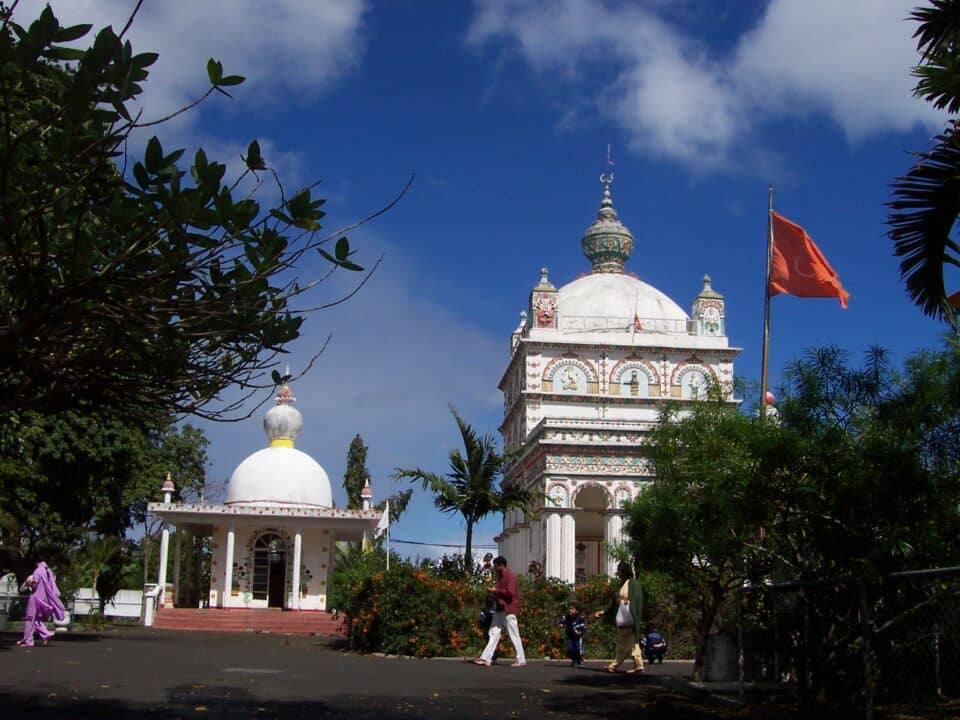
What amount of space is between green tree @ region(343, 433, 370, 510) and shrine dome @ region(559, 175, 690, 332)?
1410 centimetres

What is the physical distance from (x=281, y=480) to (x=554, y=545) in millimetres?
9524

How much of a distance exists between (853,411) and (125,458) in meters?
22.6

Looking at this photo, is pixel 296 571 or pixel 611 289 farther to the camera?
pixel 611 289

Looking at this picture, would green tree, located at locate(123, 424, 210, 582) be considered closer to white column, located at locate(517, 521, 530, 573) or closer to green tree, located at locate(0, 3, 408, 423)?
white column, located at locate(517, 521, 530, 573)

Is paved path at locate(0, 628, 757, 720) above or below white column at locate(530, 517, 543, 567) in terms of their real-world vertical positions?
below

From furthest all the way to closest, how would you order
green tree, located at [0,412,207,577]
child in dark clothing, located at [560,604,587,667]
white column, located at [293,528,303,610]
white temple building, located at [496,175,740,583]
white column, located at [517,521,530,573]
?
1. white column, located at [517,521,530,573]
2. white temple building, located at [496,175,740,583]
3. white column, located at [293,528,303,610]
4. green tree, located at [0,412,207,577]
5. child in dark clothing, located at [560,604,587,667]

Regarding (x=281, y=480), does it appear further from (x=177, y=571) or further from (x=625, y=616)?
(x=625, y=616)


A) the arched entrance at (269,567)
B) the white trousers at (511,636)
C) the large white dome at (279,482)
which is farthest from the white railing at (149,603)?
the white trousers at (511,636)

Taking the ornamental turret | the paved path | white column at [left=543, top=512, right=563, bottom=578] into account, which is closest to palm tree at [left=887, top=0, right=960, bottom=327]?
the paved path

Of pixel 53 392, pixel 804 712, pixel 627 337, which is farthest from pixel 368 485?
pixel 53 392

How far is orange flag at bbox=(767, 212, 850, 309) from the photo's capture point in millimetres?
18625

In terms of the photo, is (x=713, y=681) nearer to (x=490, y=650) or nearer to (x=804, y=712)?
(x=804, y=712)

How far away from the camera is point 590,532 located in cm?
4175

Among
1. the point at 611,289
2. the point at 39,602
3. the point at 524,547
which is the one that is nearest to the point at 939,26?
the point at 39,602
